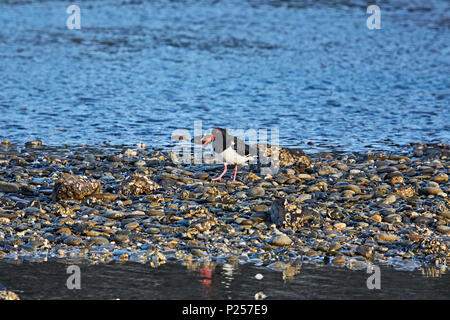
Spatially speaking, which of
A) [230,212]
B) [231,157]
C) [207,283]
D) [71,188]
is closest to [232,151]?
[231,157]

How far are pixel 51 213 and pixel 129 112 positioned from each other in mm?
7580

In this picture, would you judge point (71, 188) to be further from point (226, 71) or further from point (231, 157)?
point (226, 71)

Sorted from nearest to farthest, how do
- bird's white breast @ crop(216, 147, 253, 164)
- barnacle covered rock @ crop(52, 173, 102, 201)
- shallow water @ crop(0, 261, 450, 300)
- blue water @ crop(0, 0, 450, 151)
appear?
shallow water @ crop(0, 261, 450, 300) → barnacle covered rock @ crop(52, 173, 102, 201) → bird's white breast @ crop(216, 147, 253, 164) → blue water @ crop(0, 0, 450, 151)

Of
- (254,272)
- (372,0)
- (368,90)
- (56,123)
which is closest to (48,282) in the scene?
(254,272)

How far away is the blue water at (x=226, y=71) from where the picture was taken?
1625cm

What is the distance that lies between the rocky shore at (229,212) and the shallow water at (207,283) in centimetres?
30

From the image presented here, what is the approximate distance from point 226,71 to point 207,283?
47.6ft

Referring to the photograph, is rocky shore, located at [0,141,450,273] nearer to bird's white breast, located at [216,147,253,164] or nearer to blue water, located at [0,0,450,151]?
bird's white breast, located at [216,147,253,164]

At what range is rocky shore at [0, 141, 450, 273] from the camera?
29.5 ft

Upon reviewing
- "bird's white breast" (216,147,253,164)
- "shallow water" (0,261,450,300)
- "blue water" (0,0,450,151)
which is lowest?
"shallow water" (0,261,450,300)

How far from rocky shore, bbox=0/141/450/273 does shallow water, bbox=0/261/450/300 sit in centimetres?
30

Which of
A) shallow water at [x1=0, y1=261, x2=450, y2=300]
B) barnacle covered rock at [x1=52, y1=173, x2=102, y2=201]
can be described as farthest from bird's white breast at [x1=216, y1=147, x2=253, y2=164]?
shallow water at [x1=0, y1=261, x2=450, y2=300]

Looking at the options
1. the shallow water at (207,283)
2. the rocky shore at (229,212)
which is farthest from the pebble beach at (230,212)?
the shallow water at (207,283)

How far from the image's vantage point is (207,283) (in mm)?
8016
